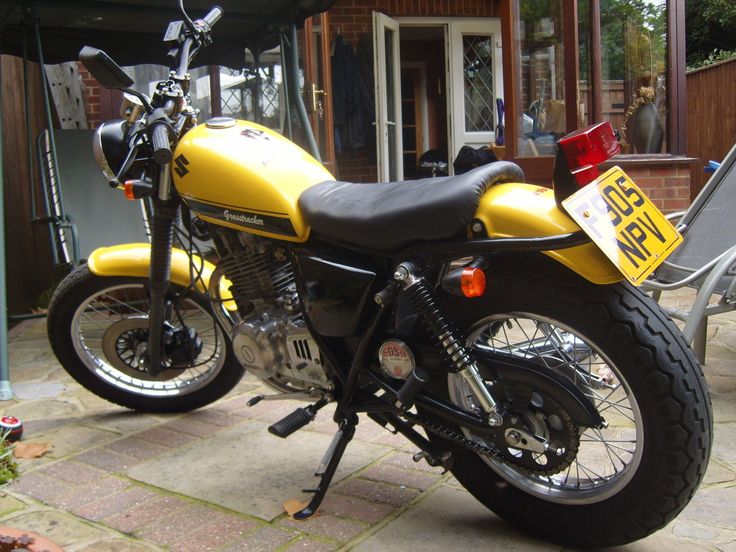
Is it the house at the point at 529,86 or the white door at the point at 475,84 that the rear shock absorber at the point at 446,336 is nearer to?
the house at the point at 529,86

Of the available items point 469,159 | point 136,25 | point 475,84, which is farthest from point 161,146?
point 475,84

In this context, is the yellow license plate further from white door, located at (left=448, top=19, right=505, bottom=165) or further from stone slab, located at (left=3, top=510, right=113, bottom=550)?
Result: white door, located at (left=448, top=19, right=505, bottom=165)

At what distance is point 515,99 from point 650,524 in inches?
223

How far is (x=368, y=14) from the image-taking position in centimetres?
930

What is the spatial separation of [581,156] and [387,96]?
753 centimetres

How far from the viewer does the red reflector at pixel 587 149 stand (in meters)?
1.76

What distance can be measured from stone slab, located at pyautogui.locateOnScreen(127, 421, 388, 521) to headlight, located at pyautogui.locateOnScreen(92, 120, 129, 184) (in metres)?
1.02

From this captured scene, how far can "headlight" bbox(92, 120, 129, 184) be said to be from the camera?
9.01 feet

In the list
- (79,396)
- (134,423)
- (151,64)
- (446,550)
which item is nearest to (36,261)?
(151,64)

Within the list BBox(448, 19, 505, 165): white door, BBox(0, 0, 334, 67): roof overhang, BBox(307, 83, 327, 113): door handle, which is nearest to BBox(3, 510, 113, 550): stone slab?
BBox(0, 0, 334, 67): roof overhang

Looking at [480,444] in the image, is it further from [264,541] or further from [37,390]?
[37,390]

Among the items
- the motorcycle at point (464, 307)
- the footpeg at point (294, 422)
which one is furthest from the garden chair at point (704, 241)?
the footpeg at point (294, 422)

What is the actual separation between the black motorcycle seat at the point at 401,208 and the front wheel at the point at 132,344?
1.12 metres

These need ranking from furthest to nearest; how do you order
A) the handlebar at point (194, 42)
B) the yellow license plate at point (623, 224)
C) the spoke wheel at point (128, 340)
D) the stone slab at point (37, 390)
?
1. the stone slab at point (37, 390)
2. the spoke wheel at point (128, 340)
3. the handlebar at point (194, 42)
4. the yellow license plate at point (623, 224)
